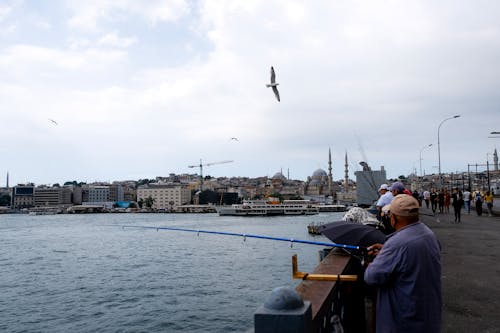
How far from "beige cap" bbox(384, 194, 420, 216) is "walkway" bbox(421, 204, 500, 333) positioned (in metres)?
1.93

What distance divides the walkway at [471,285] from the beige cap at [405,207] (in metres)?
1.93

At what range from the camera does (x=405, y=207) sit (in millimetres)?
2055

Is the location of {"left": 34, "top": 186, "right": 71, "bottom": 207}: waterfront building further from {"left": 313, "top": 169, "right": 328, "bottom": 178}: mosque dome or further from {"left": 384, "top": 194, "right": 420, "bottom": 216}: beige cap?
{"left": 384, "top": 194, "right": 420, "bottom": 216}: beige cap

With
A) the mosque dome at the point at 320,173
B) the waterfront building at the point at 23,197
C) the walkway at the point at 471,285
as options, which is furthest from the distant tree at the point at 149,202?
the walkway at the point at 471,285

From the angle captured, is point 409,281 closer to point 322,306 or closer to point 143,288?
point 322,306

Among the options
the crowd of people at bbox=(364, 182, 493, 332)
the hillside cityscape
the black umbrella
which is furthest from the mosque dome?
the crowd of people at bbox=(364, 182, 493, 332)

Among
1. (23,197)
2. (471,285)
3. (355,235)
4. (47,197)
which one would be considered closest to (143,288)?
(471,285)

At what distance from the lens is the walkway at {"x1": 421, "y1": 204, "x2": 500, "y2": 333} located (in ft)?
11.7

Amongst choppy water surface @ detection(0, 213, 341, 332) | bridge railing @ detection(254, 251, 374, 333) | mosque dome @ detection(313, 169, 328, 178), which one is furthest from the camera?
mosque dome @ detection(313, 169, 328, 178)

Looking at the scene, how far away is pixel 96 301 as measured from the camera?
12.9m

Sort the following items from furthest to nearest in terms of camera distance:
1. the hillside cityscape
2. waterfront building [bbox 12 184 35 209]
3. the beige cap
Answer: waterfront building [bbox 12 184 35 209] → the hillside cityscape → the beige cap

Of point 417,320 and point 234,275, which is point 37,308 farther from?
point 417,320

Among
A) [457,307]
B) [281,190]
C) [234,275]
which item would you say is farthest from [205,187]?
[457,307]

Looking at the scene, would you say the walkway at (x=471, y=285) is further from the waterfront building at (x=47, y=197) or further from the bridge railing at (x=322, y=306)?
the waterfront building at (x=47, y=197)
